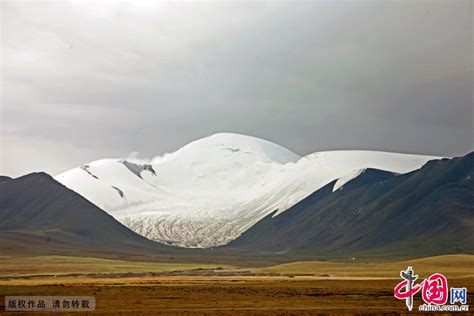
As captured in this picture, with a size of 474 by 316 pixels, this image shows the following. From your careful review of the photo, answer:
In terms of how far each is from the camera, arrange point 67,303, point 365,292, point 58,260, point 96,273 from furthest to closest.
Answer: point 58,260, point 96,273, point 365,292, point 67,303

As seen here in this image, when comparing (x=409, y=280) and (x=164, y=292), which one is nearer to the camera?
(x=409, y=280)

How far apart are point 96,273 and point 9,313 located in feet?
303

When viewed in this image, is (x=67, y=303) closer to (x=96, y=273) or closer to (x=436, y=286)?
(x=436, y=286)

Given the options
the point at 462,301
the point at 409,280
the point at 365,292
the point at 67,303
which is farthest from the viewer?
the point at 365,292

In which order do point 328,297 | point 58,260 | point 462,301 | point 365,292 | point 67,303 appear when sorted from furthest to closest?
point 58,260 → point 365,292 → point 328,297 → point 67,303 → point 462,301

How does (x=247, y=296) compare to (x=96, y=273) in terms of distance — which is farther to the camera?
(x=96, y=273)

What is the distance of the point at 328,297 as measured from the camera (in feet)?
286

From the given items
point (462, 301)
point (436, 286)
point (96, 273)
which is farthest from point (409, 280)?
point (96, 273)

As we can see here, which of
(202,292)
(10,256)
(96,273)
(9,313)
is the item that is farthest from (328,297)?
(10,256)

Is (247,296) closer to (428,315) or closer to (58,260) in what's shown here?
(428,315)

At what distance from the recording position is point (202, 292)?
95438 mm

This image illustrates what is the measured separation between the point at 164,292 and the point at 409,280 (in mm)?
39655

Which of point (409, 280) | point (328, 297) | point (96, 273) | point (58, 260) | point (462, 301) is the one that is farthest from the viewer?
point (58, 260)

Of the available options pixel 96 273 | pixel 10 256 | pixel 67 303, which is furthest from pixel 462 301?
pixel 10 256
